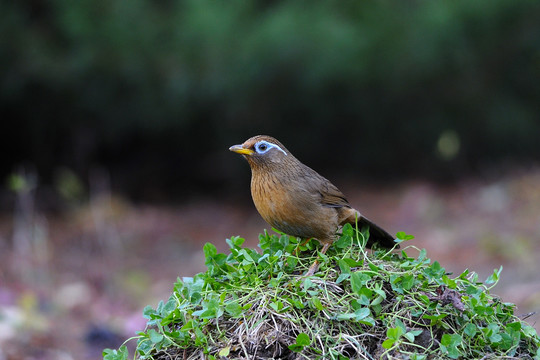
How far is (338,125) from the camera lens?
32.6 feet

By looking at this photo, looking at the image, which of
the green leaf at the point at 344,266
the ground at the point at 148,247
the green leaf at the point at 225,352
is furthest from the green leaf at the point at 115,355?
the ground at the point at 148,247

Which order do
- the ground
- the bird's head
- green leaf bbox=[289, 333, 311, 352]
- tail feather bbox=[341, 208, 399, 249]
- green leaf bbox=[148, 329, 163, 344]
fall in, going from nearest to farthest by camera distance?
green leaf bbox=[289, 333, 311, 352] → green leaf bbox=[148, 329, 163, 344] → tail feather bbox=[341, 208, 399, 249] → the bird's head → the ground

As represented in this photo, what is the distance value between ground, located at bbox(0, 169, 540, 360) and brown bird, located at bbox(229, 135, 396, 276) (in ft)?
9.09

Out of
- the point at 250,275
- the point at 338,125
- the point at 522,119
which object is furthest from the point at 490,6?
the point at 250,275

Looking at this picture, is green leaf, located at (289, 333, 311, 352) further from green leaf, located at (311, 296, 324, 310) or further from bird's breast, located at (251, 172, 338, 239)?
bird's breast, located at (251, 172, 338, 239)

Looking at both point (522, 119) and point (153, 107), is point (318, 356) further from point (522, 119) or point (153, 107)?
point (522, 119)

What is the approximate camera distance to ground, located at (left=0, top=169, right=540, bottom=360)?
613 centimetres

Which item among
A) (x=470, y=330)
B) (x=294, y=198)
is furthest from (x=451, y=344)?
(x=294, y=198)

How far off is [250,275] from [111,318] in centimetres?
412

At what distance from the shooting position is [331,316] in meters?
2.67

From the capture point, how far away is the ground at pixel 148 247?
20.1 feet

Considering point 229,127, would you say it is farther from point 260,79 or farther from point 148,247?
point 148,247

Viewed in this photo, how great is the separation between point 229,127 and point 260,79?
885 millimetres

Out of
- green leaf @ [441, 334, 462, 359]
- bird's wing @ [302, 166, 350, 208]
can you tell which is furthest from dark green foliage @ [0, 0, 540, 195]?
green leaf @ [441, 334, 462, 359]
